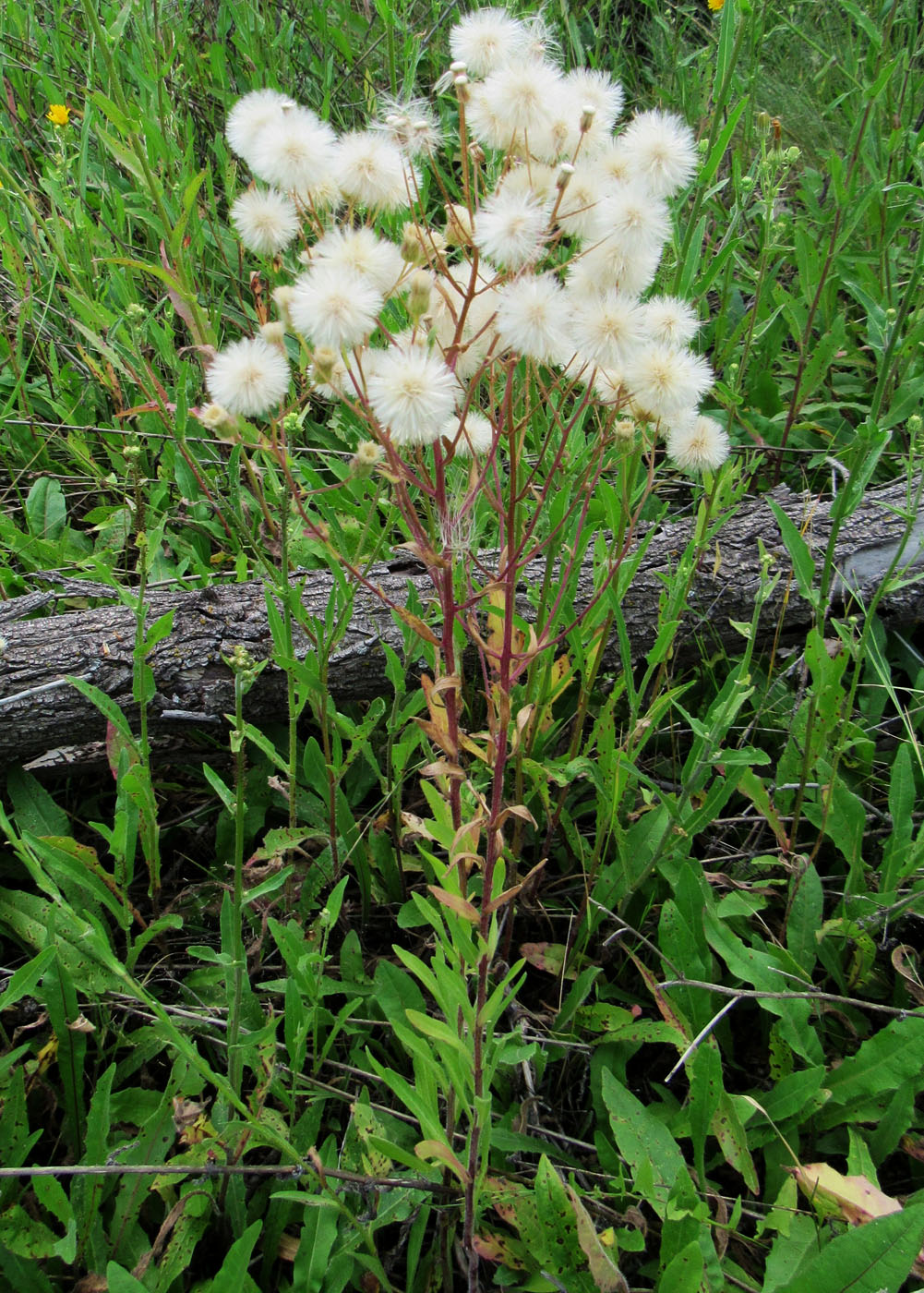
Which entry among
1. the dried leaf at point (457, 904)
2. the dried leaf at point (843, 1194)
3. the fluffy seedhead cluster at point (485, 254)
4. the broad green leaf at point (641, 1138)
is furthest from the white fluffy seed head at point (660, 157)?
the dried leaf at point (843, 1194)

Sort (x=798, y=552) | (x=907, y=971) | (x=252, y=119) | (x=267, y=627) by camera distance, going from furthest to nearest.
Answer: (x=267, y=627), (x=798, y=552), (x=907, y=971), (x=252, y=119)

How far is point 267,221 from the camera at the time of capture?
4.26ft

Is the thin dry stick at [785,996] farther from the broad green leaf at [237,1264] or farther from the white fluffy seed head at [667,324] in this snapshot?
the white fluffy seed head at [667,324]

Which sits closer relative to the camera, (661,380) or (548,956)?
(661,380)

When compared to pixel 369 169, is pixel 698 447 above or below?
below

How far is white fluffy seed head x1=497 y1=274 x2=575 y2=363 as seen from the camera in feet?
3.43

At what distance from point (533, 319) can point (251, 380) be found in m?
0.40

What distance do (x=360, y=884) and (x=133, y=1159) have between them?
0.58 m

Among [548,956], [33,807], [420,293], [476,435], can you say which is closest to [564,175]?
[420,293]

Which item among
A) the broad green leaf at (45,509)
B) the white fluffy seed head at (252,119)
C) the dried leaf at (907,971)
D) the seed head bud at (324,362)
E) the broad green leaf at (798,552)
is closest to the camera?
the seed head bud at (324,362)

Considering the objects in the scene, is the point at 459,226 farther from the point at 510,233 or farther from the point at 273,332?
the point at 273,332

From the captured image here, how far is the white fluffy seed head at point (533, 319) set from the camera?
1.04m

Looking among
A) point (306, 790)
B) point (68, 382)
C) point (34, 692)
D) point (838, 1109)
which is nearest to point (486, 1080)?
point (838, 1109)

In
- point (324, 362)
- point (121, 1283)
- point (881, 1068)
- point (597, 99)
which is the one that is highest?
point (597, 99)
